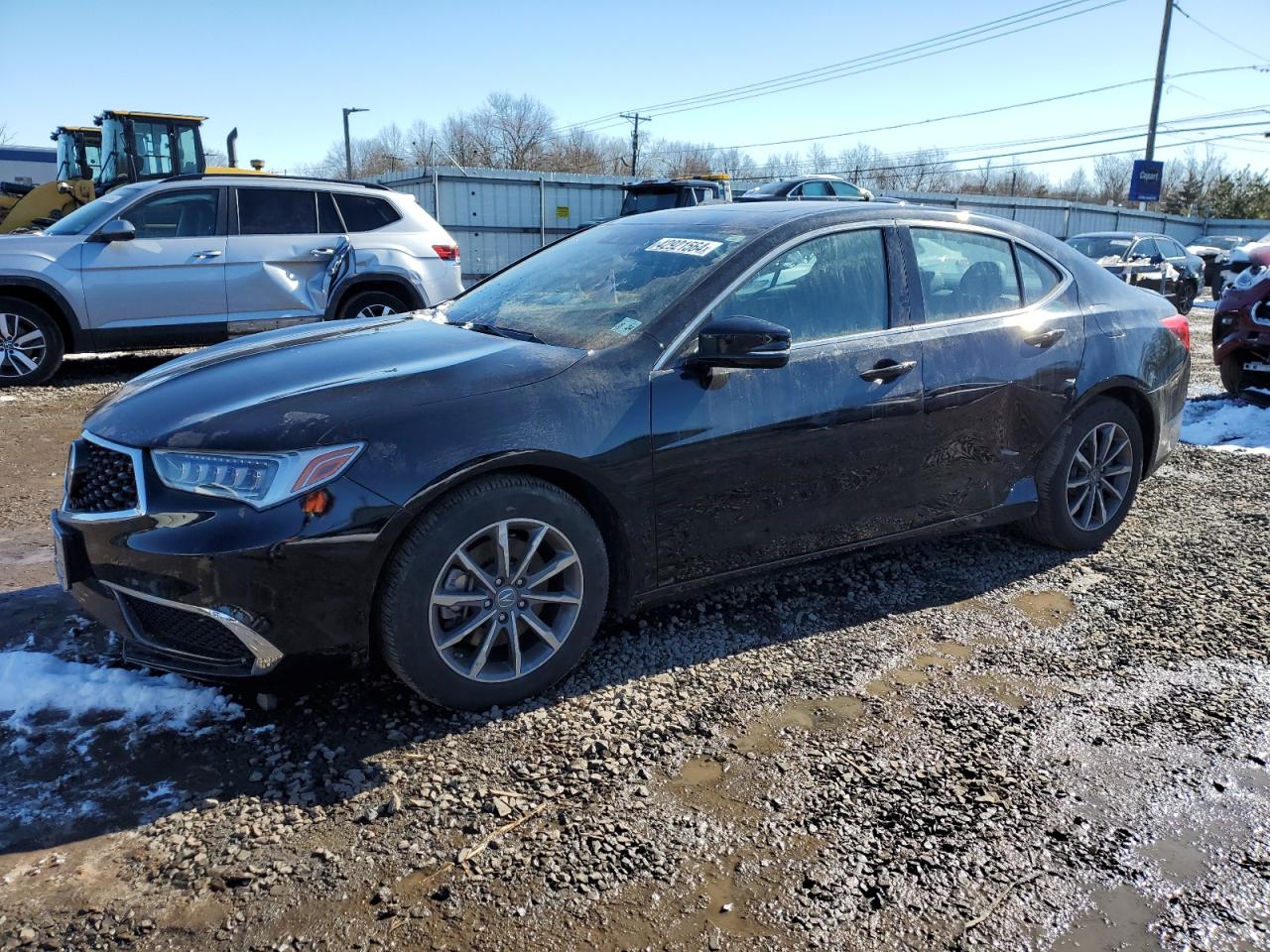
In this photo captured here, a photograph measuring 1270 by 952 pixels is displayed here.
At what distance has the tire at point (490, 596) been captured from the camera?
114 inches

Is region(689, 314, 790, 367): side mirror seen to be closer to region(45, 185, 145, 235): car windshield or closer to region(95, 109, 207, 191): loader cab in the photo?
region(45, 185, 145, 235): car windshield

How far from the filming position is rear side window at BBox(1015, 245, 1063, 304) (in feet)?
14.7

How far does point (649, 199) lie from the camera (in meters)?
17.2

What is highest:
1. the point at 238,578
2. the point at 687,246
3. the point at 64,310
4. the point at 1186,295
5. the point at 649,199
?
the point at 649,199

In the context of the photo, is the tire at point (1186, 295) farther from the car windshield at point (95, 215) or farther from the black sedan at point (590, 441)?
the car windshield at point (95, 215)

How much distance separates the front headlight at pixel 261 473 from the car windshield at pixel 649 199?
14.8 meters

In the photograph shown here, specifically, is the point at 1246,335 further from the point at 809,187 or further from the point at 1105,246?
the point at 1105,246

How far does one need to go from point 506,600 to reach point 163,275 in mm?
7356

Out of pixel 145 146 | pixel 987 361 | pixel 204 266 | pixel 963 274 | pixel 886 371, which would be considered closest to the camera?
pixel 886 371

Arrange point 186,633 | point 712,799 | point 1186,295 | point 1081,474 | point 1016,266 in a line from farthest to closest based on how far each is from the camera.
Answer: point 1186,295, point 1081,474, point 1016,266, point 186,633, point 712,799

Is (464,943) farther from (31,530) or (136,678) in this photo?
(31,530)

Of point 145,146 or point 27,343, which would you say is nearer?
point 27,343

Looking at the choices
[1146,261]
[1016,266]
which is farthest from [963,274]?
[1146,261]

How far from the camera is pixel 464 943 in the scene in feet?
6.95
